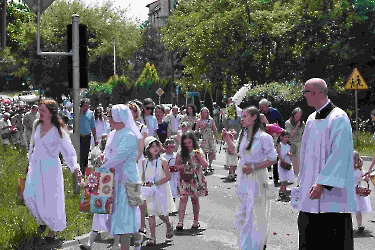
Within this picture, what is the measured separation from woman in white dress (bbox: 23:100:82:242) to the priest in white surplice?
4.03 metres

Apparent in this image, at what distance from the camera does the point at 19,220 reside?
10180 millimetres

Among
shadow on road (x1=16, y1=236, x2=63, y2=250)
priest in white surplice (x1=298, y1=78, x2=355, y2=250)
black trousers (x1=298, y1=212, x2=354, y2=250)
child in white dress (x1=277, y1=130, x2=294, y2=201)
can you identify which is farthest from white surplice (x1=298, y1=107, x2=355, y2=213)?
child in white dress (x1=277, y1=130, x2=294, y2=201)

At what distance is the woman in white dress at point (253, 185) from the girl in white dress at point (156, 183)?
56.2 inches

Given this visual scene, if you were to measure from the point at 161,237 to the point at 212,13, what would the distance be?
37.0 meters

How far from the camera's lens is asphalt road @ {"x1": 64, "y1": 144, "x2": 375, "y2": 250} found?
928 centimetres

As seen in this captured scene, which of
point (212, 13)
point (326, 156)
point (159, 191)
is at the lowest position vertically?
point (159, 191)

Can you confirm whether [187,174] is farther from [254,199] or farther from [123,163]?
[123,163]

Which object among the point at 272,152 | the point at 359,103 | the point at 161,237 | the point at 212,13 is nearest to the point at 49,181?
the point at 161,237

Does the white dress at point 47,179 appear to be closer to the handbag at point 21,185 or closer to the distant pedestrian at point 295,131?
the handbag at point 21,185

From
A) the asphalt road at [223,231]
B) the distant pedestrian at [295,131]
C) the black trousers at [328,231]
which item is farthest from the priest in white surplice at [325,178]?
the distant pedestrian at [295,131]

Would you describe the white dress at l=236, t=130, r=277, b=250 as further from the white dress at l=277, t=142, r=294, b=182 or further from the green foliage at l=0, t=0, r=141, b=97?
the green foliage at l=0, t=0, r=141, b=97

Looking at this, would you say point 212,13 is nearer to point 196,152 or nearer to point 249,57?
point 249,57

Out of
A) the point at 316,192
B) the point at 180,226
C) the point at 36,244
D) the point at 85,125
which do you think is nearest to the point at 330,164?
the point at 316,192

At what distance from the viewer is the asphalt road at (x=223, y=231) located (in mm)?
9281
